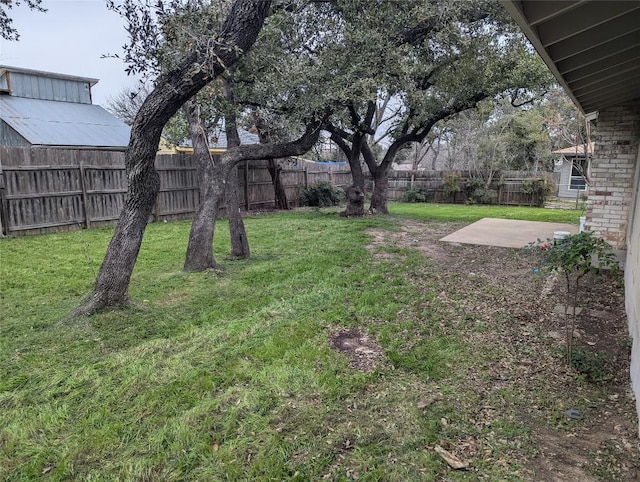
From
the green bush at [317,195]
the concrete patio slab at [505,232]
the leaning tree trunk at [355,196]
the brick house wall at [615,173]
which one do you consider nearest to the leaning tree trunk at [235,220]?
the concrete patio slab at [505,232]

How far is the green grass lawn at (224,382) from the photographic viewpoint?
2.33m

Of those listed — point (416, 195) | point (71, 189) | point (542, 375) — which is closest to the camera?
point (542, 375)

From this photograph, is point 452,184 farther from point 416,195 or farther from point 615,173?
point 615,173

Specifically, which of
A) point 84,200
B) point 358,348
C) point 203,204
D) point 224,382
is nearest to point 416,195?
point 84,200

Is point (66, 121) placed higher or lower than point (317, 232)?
higher

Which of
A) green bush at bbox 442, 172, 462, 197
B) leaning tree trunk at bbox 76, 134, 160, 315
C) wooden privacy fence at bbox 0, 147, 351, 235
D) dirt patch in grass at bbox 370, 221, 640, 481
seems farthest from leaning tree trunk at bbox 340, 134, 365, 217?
leaning tree trunk at bbox 76, 134, 160, 315

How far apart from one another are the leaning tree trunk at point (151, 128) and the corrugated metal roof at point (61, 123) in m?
10.2

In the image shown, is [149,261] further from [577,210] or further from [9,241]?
[577,210]

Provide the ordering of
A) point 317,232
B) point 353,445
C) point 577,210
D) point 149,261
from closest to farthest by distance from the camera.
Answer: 1. point 353,445
2. point 149,261
3. point 317,232
4. point 577,210

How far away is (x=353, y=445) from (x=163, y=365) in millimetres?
1697

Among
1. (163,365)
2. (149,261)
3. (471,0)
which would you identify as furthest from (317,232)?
(163,365)

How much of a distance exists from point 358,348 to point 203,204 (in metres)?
3.71

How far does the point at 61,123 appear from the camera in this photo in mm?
13969

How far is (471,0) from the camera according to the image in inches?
335
